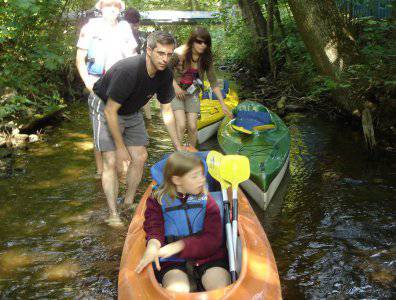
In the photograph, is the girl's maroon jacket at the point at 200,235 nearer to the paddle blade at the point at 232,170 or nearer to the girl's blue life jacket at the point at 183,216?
the girl's blue life jacket at the point at 183,216

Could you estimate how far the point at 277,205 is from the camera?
505cm

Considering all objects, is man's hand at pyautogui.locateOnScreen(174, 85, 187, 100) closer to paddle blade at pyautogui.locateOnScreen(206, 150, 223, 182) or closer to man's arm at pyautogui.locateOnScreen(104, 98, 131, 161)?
man's arm at pyautogui.locateOnScreen(104, 98, 131, 161)

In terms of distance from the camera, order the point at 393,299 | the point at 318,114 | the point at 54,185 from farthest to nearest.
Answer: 1. the point at 318,114
2. the point at 54,185
3. the point at 393,299

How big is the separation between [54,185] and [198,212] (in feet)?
10.3

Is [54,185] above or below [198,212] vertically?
below

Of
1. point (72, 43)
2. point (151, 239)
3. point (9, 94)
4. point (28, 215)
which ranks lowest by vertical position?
point (28, 215)

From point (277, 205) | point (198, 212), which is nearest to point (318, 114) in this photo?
point (277, 205)

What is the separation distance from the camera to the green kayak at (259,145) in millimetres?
4914

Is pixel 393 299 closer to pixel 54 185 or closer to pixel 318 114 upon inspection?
pixel 54 185

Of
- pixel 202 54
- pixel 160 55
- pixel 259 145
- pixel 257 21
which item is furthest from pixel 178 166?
pixel 257 21

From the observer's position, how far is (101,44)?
446cm

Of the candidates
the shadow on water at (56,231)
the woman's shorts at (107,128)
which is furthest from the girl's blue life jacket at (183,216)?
the woman's shorts at (107,128)

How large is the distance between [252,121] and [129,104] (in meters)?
2.76

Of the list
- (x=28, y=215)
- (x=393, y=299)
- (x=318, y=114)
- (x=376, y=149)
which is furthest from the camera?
(x=318, y=114)
